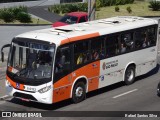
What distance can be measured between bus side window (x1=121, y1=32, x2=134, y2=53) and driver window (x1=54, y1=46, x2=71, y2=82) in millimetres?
3753

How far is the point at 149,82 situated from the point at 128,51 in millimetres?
2003

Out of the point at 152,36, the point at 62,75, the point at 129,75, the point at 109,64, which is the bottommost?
the point at 129,75

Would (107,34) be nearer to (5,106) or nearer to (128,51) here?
(128,51)

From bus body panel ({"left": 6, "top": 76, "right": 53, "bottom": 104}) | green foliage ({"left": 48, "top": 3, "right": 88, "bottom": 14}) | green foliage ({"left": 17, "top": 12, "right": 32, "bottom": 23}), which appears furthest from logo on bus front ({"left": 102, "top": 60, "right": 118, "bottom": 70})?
green foliage ({"left": 48, "top": 3, "right": 88, "bottom": 14})

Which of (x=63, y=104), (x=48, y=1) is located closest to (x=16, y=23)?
(x=48, y=1)

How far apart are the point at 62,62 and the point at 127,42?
15.1ft

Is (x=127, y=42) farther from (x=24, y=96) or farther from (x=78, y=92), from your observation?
(x=24, y=96)

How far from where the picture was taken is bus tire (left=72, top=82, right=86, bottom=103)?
698 inches

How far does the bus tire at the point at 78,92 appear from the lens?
1773 cm

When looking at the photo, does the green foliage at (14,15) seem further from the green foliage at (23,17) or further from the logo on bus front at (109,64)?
the logo on bus front at (109,64)

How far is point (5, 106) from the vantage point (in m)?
17.5

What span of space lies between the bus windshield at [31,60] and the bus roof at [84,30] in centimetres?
30

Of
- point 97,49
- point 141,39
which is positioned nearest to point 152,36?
point 141,39

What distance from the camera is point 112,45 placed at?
1966 centimetres
